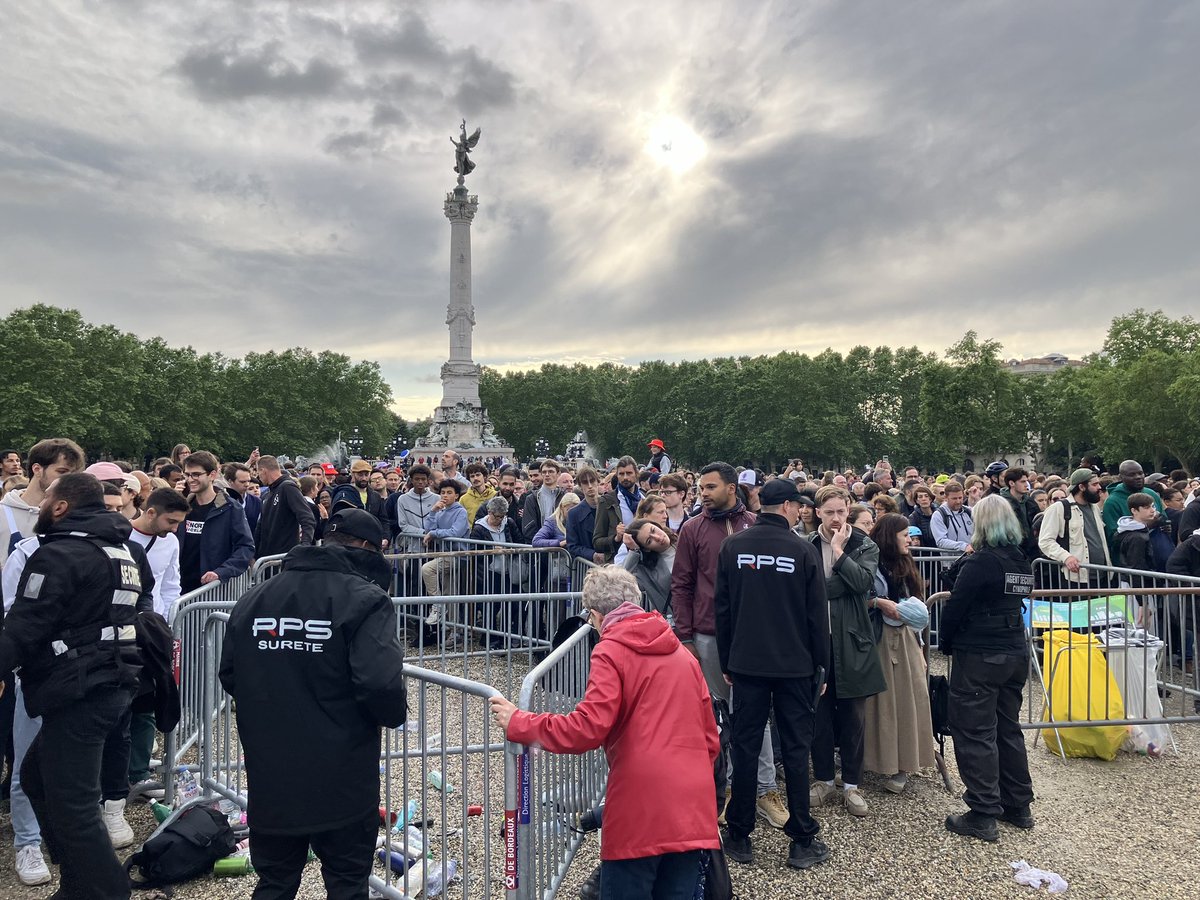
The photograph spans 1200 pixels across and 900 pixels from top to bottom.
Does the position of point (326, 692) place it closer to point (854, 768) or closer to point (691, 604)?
point (691, 604)

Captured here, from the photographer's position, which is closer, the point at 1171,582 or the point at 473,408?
the point at 1171,582

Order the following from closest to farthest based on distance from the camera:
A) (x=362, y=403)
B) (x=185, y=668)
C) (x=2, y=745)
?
1. (x=2, y=745)
2. (x=185, y=668)
3. (x=362, y=403)

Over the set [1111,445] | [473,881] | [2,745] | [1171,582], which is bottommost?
[473,881]

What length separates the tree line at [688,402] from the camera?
153ft

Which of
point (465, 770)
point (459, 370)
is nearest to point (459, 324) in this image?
point (459, 370)

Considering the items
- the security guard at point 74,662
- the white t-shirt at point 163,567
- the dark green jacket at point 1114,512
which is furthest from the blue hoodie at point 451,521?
the dark green jacket at point 1114,512

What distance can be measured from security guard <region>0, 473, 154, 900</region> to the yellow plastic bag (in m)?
6.23

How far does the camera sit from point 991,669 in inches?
189

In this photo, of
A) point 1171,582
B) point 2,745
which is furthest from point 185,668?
point 1171,582

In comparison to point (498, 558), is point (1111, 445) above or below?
above

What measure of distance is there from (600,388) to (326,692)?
9071 centimetres

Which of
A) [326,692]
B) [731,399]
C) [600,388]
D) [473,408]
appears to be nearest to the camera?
[326,692]

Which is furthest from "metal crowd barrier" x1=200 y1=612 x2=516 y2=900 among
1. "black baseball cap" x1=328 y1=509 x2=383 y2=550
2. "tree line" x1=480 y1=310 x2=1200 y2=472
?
"tree line" x1=480 y1=310 x2=1200 y2=472

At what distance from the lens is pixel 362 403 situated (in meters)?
82.1
